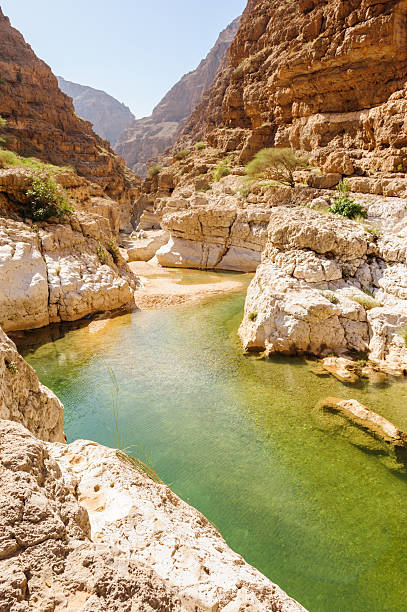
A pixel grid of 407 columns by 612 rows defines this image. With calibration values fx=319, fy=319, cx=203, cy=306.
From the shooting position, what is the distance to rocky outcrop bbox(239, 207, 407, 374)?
26.5 feet

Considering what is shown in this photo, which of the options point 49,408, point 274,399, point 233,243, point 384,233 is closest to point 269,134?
point 233,243

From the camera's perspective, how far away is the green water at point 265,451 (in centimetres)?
352

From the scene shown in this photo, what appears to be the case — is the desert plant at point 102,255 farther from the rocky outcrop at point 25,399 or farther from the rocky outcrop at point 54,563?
the rocky outcrop at point 54,563

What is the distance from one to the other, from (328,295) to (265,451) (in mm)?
4984

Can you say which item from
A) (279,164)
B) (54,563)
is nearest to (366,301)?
(54,563)

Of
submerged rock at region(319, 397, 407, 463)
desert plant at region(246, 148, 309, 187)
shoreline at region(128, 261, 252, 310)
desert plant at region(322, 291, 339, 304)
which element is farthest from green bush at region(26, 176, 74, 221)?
desert plant at region(246, 148, 309, 187)

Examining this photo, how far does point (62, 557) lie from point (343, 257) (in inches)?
396

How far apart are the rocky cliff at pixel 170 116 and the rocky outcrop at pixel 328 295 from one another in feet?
286

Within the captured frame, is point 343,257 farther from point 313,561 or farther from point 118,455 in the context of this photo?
point 118,455

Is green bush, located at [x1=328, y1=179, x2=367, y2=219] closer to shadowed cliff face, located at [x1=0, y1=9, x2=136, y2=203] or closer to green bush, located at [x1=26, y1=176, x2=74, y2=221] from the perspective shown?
green bush, located at [x1=26, y1=176, x2=74, y2=221]

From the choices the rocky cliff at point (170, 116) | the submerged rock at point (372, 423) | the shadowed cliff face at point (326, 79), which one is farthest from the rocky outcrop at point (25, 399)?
the rocky cliff at point (170, 116)

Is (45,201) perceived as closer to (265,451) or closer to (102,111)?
(265,451)

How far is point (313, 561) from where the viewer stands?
11.7 ft

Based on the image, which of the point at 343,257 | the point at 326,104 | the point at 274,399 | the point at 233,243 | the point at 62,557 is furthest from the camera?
the point at 326,104
